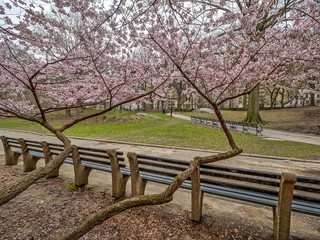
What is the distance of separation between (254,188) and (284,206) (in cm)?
39

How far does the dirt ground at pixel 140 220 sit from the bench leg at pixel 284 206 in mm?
330

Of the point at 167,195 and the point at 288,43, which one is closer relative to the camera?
the point at 167,195

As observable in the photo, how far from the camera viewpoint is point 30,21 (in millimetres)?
3926

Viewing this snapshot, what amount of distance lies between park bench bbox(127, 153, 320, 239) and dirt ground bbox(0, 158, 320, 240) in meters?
0.32

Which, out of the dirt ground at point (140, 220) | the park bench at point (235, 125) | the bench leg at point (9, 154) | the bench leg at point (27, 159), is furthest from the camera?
the park bench at point (235, 125)

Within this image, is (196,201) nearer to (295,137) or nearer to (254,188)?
(254,188)

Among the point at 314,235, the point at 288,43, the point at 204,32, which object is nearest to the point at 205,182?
the point at 314,235

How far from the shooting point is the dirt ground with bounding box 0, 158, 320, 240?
252cm

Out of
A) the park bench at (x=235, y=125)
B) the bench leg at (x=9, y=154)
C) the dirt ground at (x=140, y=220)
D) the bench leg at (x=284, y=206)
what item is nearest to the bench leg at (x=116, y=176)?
the dirt ground at (x=140, y=220)

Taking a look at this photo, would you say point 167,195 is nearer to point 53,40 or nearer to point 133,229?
point 133,229

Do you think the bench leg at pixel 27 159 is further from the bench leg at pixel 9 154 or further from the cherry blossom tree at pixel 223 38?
the cherry blossom tree at pixel 223 38

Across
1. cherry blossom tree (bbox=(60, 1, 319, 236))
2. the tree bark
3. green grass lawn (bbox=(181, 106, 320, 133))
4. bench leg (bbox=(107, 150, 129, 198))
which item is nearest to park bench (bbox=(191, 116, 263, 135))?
green grass lawn (bbox=(181, 106, 320, 133))

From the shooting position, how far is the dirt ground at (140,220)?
2523mm

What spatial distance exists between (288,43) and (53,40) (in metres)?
6.37
